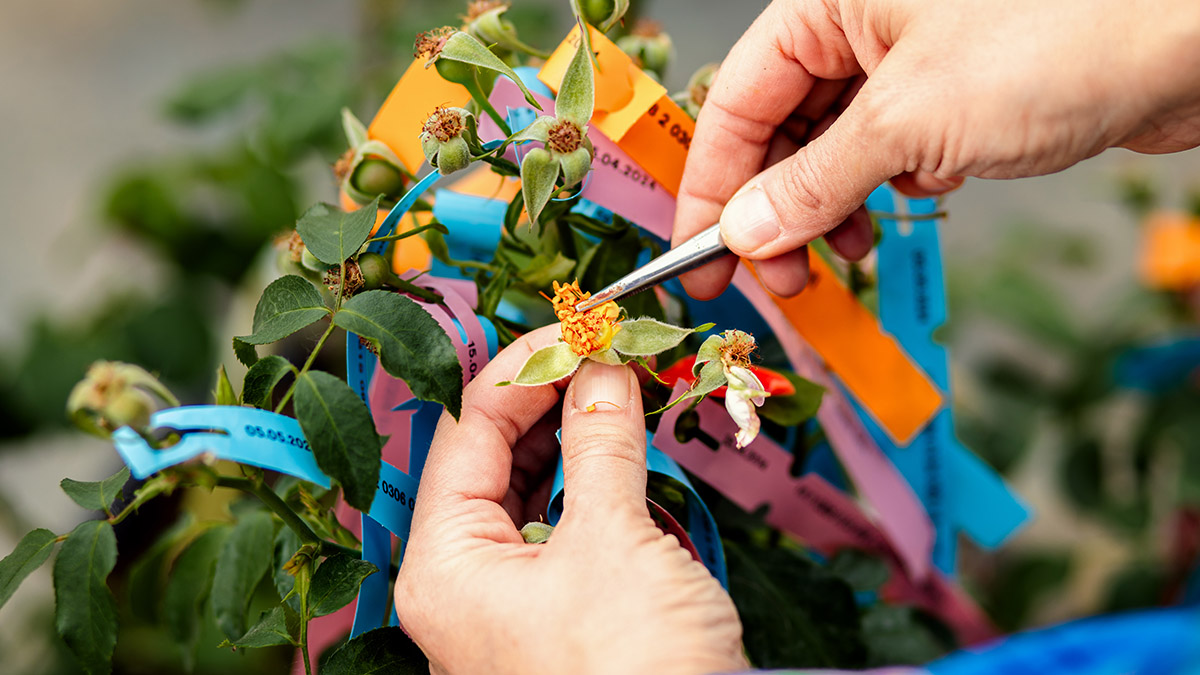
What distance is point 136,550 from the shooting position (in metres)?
1.00

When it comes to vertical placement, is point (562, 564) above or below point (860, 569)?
above

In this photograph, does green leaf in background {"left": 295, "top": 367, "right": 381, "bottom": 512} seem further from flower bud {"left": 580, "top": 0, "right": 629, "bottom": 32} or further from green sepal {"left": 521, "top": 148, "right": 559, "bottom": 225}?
flower bud {"left": 580, "top": 0, "right": 629, "bottom": 32}

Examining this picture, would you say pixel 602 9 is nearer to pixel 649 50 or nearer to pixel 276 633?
pixel 649 50

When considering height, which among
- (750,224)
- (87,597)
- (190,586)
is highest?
(750,224)

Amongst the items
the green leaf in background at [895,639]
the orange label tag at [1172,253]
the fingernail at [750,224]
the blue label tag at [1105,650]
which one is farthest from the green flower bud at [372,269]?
the orange label tag at [1172,253]

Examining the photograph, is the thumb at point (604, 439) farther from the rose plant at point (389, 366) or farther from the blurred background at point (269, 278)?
the blurred background at point (269, 278)

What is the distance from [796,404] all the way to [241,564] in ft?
1.16

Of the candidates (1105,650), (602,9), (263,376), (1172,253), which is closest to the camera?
(1105,650)

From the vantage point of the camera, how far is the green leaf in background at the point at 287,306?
42 cm

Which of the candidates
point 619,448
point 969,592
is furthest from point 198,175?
point 969,592

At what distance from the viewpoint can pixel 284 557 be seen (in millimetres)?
514

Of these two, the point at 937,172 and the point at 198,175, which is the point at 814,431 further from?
the point at 198,175

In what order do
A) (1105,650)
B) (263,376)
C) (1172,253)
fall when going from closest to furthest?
(1105,650) < (263,376) < (1172,253)

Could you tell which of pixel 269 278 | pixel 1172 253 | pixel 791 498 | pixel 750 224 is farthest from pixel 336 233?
pixel 1172 253
